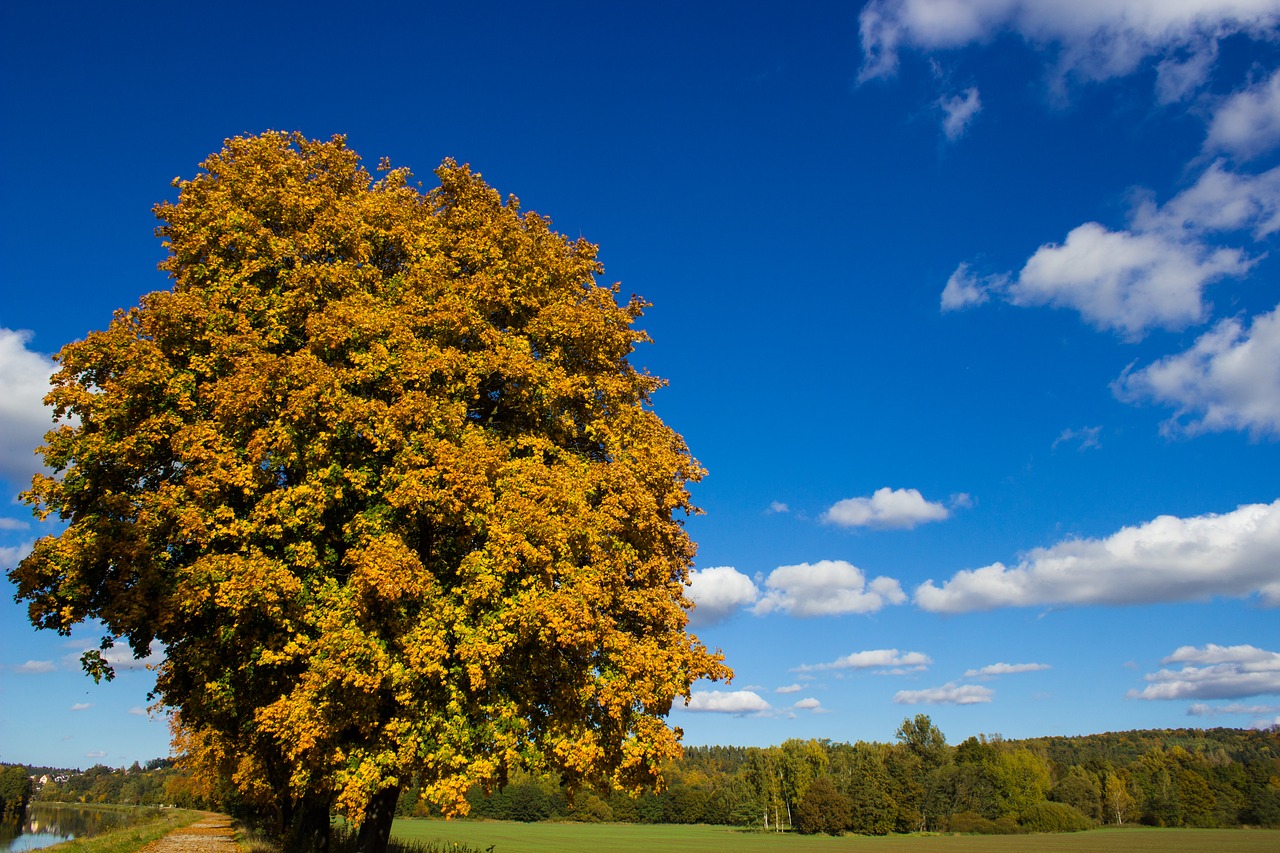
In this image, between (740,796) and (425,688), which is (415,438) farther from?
(740,796)

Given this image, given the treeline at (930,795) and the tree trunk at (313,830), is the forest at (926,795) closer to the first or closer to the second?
the treeline at (930,795)

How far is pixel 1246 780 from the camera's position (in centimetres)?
10681

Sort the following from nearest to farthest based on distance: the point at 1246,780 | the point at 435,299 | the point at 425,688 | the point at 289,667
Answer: the point at 425,688 → the point at 289,667 → the point at 435,299 → the point at 1246,780

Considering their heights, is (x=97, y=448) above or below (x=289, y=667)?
above

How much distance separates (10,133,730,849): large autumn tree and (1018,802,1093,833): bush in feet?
372

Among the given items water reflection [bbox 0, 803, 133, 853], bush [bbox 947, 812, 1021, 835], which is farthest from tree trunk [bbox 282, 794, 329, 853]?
bush [bbox 947, 812, 1021, 835]

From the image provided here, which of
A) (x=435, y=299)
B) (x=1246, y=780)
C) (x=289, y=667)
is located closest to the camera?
(x=289, y=667)

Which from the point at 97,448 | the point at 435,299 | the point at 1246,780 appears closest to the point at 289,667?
the point at 97,448

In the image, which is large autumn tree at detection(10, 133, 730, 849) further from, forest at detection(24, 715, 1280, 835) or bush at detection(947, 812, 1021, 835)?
bush at detection(947, 812, 1021, 835)

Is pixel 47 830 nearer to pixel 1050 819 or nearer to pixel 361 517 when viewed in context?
pixel 361 517

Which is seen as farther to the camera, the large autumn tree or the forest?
the forest

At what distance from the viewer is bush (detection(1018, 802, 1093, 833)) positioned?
103m

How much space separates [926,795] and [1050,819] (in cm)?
1757

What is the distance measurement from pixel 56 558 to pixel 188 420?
296 cm
